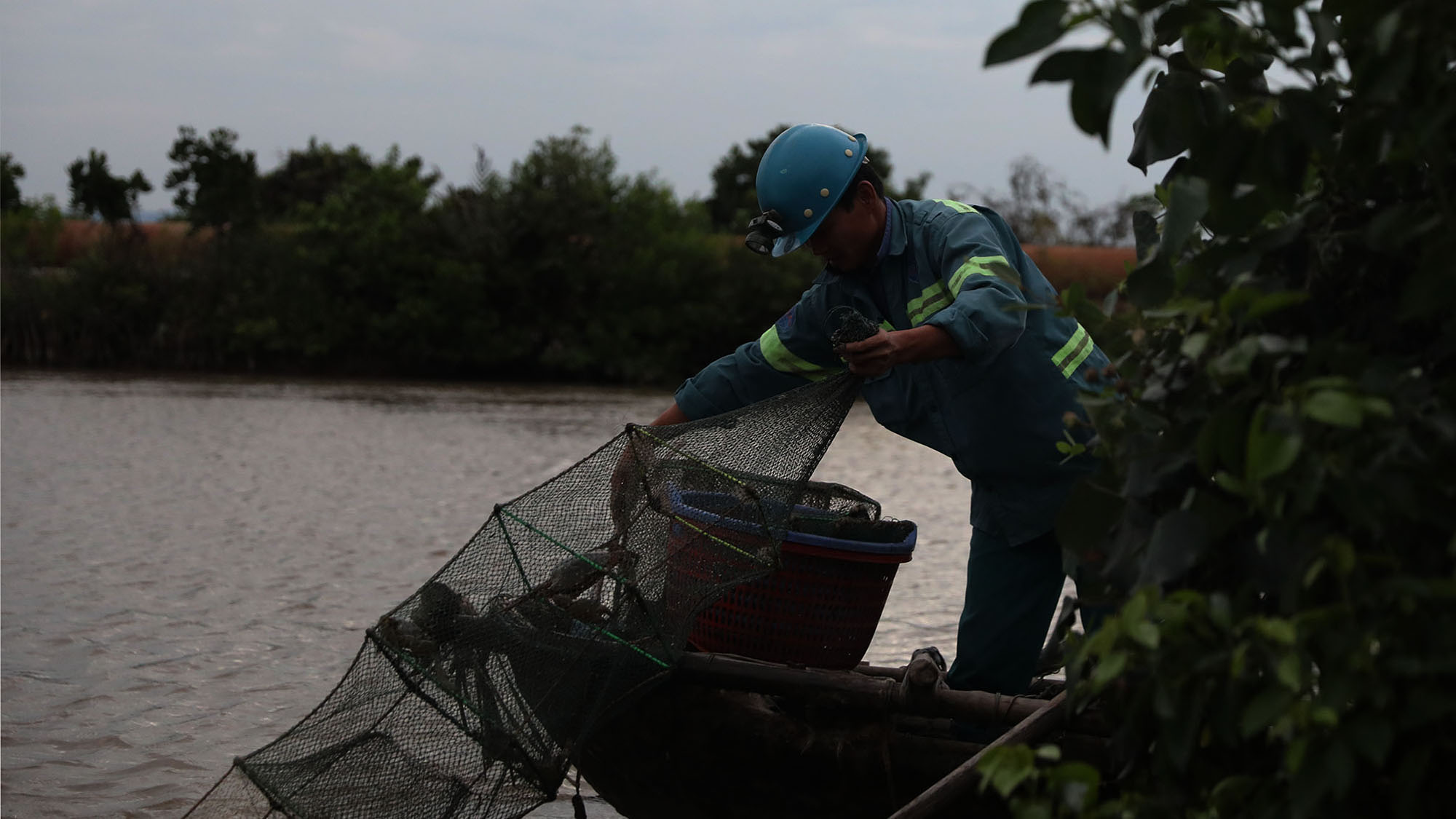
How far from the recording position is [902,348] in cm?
326

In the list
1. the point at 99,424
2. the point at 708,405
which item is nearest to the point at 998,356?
the point at 708,405

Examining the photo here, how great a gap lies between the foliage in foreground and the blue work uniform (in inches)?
66.6

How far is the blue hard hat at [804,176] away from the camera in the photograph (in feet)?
12.1

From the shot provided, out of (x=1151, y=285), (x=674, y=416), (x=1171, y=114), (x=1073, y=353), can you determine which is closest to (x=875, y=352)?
(x=1073, y=353)

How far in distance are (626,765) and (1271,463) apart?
2.38m

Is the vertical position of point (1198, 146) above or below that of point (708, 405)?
above

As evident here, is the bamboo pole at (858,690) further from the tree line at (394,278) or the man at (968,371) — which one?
the tree line at (394,278)

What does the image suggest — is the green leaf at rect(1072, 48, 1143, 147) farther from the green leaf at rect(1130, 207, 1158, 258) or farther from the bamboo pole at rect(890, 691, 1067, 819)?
the bamboo pole at rect(890, 691, 1067, 819)

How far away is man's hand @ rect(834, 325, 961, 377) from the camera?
3260 millimetres

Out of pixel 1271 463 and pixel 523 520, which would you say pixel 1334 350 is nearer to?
pixel 1271 463

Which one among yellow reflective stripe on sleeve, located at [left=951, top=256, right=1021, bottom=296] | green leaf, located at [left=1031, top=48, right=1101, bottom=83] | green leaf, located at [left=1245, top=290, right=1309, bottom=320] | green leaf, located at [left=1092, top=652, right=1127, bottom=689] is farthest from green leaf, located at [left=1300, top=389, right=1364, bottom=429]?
yellow reflective stripe on sleeve, located at [left=951, top=256, right=1021, bottom=296]

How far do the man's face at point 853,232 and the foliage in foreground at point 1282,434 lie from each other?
1.90 meters

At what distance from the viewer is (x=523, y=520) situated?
346cm

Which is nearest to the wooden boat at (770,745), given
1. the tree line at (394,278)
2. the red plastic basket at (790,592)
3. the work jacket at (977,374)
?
the red plastic basket at (790,592)
